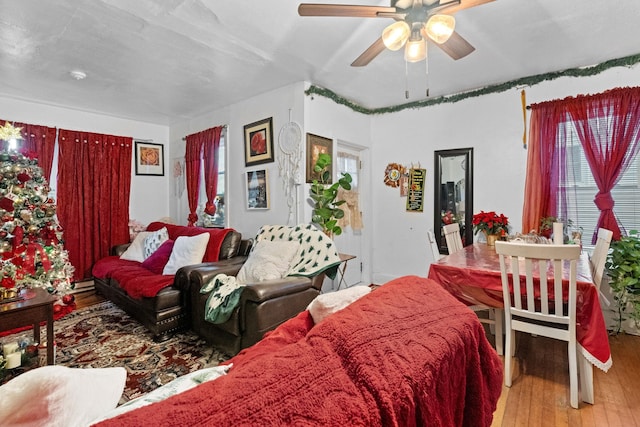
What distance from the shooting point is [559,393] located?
1.93 m

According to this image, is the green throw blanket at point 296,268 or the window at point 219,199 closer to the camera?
the green throw blanket at point 296,268

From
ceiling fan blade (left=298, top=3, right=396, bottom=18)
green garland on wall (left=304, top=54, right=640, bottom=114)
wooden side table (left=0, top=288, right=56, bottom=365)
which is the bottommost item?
wooden side table (left=0, top=288, right=56, bottom=365)

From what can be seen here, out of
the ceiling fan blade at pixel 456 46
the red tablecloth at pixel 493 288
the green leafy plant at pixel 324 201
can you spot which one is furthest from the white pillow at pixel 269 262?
the ceiling fan blade at pixel 456 46

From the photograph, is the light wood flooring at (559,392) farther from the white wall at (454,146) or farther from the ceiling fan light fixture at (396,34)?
the ceiling fan light fixture at (396,34)

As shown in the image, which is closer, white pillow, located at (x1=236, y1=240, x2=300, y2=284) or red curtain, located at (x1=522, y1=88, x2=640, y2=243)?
white pillow, located at (x1=236, y1=240, x2=300, y2=284)

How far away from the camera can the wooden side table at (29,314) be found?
6.60ft

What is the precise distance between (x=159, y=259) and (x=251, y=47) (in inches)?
93.5

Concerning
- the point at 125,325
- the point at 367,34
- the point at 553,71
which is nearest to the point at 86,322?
the point at 125,325

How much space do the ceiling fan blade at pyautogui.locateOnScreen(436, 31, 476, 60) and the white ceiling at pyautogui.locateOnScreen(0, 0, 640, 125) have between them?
0.89 ft

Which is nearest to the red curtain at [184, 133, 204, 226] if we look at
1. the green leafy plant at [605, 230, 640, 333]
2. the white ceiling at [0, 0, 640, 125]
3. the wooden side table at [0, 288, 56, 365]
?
the white ceiling at [0, 0, 640, 125]

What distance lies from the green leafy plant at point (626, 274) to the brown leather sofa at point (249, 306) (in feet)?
8.49

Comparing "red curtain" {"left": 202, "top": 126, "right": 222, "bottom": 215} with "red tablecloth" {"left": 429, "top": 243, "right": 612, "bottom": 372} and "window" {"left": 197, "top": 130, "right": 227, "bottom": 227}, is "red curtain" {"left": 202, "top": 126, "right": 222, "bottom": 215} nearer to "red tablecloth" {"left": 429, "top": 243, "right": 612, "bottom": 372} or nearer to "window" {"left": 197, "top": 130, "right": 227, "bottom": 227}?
"window" {"left": 197, "top": 130, "right": 227, "bottom": 227}

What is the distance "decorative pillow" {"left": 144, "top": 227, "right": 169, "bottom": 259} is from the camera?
3789mm

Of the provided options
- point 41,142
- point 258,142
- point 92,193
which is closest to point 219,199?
point 258,142
